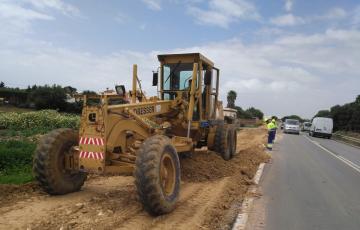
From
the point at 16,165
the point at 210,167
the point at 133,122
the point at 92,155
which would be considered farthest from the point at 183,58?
the point at 16,165

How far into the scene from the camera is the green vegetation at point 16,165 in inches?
351

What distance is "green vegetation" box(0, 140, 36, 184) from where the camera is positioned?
29.2ft

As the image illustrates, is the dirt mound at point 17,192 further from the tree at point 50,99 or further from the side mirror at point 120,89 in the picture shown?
the tree at point 50,99

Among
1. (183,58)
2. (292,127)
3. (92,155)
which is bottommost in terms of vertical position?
(92,155)

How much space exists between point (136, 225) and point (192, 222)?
37.7 inches

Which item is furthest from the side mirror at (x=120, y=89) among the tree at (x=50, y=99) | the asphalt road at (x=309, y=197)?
the tree at (x=50, y=99)

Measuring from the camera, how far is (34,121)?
24891 millimetres

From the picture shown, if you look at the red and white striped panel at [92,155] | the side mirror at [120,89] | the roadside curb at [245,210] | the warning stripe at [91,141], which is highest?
the side mirror at [120,89]

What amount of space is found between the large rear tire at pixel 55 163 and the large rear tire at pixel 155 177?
1.81m

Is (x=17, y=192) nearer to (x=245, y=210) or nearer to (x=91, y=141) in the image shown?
(x=91, y=141)

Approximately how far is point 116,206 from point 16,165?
5.03 metres

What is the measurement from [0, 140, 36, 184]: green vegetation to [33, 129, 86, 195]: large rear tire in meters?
1.60

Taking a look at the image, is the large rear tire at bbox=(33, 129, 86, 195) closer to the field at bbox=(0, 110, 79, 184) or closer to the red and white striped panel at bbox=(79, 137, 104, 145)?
the red and white striped panel at bbox=(79, 137, 104, 145)

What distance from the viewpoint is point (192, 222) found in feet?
21.2
